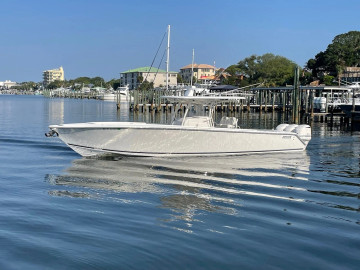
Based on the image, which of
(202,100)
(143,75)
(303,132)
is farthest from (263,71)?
(202,100)

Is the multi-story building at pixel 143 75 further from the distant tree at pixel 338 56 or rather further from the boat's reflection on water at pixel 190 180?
the boat's reflection on water at pixel 190 180

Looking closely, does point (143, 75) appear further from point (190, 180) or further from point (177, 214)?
point (177, 214)

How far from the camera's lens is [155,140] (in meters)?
17.3

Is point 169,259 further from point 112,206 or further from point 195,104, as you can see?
point 195,104

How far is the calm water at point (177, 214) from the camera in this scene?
25.1 ft

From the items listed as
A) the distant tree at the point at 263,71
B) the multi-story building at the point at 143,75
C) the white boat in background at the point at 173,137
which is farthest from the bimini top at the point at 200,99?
the multi-story building at the point at 143,75

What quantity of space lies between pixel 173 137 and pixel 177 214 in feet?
24.1

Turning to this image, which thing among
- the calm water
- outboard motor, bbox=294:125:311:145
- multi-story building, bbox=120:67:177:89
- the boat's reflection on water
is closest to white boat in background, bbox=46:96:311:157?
the boat's reflection on water

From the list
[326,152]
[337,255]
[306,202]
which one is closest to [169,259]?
[337,255]

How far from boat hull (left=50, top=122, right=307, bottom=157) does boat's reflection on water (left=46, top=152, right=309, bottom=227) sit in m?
0.34

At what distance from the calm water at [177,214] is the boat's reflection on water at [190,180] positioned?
3 cm

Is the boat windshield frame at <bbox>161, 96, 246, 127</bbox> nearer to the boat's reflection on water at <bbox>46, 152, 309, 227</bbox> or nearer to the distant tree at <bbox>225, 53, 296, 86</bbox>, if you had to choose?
the boat's reflection on water at <bbox>46, 152, 309, 227</bbox>

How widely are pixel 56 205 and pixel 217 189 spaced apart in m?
4.44

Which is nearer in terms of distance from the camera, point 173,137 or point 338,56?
point 173,137
